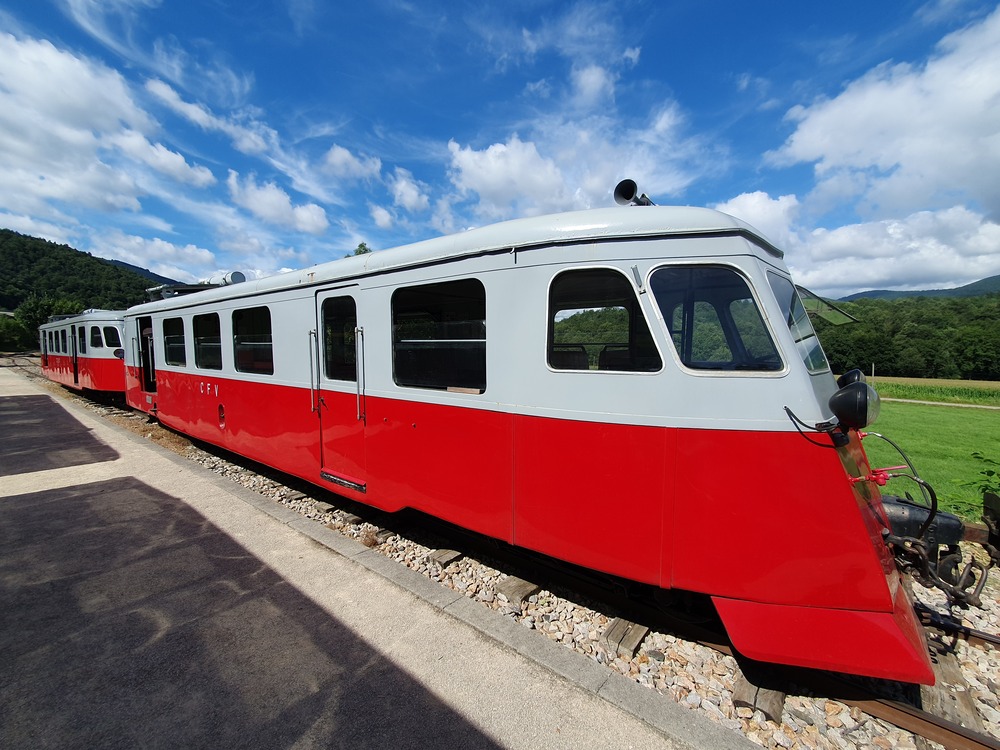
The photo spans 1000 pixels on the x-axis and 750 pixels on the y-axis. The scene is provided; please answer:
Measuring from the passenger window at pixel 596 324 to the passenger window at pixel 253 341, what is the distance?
150 inches

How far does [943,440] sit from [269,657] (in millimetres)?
21037

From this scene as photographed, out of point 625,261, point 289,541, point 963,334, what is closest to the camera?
point 625,261

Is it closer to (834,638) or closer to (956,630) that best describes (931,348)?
(956,630)

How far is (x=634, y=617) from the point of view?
3.22 meters

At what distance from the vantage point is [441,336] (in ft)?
12.1

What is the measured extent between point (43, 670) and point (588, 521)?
3.37 metres

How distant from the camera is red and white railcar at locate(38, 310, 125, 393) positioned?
12992mm

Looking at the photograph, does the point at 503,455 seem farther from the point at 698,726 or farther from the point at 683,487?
the point at 698,726

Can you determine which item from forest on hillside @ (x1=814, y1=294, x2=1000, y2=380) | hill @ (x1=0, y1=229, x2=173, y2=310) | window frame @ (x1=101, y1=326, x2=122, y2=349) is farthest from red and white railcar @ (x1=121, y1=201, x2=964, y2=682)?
hill @ (x1=0, y1=229, x2=173, y2=310)

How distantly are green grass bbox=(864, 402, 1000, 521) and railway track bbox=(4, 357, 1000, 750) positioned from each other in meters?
4.79

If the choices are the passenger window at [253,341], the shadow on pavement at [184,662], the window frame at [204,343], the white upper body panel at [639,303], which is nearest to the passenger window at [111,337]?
the window frame at [204,343]

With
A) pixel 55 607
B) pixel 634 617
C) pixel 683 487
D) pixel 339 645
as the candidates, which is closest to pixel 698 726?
pixel 634 617

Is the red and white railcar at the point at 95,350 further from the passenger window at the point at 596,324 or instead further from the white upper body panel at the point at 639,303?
the passenger window at the point at 596,324

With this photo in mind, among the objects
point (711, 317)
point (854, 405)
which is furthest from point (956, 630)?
point (711, 317)
